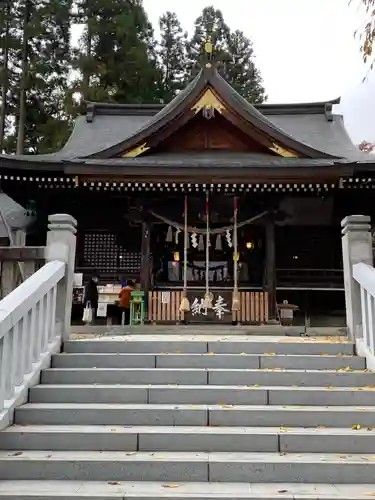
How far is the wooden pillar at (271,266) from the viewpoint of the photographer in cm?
1046

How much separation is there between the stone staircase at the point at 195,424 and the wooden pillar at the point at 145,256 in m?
5.22

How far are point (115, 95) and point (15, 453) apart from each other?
2447 centimetres

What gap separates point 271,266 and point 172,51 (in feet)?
95.9

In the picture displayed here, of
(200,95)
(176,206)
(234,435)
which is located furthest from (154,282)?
(234,435)

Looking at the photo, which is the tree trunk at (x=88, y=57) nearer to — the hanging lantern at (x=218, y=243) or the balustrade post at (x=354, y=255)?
the hanging lantern at (x=218, y=243)

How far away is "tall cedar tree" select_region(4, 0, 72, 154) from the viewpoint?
24.8 m

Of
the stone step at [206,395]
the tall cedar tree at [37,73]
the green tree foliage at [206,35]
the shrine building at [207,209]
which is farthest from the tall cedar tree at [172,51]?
the stone step at [206,395]

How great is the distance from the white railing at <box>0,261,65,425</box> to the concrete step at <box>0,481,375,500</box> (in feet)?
2.88

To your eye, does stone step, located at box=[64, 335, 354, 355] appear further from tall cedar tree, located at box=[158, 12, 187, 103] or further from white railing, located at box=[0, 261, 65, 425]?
tall cedar tree, located at box=[158, 12, 187, 103]

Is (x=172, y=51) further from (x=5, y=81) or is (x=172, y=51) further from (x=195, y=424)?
(x=195, y=424)

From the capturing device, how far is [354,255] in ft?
19.2

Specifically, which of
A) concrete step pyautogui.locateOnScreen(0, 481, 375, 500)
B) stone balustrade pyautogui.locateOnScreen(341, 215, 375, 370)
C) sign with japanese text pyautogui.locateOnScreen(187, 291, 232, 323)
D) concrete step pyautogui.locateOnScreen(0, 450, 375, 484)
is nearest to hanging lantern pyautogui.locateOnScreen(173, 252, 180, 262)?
sign with japanese text pyautogui.locateOnScreen(187, 291, 232, 323)

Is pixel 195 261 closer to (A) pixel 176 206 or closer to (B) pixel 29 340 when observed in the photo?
(A) pixel 176 206

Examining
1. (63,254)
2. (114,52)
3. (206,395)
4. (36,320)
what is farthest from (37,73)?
(206,395)
